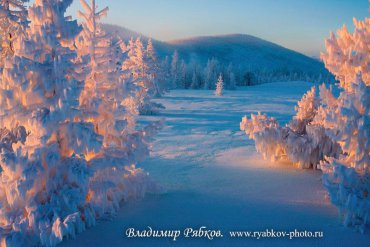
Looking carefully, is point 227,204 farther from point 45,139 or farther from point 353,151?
point 45,139

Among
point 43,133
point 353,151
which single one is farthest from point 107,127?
point 353,151

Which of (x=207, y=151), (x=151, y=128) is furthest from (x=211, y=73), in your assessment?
(x=151, y=128)

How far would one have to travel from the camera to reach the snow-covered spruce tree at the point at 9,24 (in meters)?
9.90

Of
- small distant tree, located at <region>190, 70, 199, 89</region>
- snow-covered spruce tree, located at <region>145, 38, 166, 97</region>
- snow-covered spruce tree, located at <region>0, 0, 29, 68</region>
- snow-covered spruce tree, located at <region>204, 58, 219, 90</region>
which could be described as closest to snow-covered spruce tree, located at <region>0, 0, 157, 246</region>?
snow-covered spruce tree, located at <region>0, 0, 29, 68</region>

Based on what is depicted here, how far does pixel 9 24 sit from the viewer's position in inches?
396

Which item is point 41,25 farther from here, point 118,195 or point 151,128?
point 118,195

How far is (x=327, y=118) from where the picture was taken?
6.71 meters

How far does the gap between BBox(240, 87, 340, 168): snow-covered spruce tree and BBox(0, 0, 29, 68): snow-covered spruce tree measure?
7.90 m

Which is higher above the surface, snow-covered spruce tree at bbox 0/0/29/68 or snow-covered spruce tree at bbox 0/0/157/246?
snow-covered spruce tree at bbox 0/0/29/68

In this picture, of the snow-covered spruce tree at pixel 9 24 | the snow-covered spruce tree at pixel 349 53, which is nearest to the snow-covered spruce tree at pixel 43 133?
the snow-covered spruce tree at pixel 9 24

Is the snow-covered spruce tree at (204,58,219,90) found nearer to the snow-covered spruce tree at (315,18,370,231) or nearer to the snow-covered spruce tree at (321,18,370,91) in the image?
the snow-covered spruce tree at (321,18,370,91)

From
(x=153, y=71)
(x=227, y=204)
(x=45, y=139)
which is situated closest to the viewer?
(x=45, y=139)

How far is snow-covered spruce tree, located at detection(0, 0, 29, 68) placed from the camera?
32.5 feet

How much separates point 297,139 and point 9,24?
995 cm
